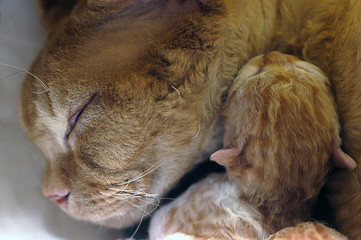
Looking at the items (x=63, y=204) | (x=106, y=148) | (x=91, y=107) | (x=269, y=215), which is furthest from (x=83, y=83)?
(x=269, y=215)

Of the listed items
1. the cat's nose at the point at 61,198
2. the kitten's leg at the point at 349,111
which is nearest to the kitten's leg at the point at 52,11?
the cat's nose at the point at 61,198

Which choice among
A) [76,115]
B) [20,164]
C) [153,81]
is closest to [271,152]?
[153,81]

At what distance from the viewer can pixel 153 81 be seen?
97 cm

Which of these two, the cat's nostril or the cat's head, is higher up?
the cat's head

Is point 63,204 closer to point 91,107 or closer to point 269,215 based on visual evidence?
point 91,107

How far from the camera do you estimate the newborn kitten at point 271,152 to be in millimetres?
907

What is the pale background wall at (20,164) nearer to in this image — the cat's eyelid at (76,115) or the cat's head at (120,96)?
the cat's head at (120,96)

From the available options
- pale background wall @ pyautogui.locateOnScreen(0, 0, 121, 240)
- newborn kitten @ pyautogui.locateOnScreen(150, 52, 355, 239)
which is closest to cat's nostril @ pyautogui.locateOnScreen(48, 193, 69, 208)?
pale background wall @ pyautogui.locateOnScreen(0, 0, 121, 240)

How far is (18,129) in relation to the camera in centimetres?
132

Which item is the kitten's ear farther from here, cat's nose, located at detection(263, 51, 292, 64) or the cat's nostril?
the cat's nostril

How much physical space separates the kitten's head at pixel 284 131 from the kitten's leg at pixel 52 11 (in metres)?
0.72

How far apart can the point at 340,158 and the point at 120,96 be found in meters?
0.58

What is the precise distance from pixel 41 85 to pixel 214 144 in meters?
0.54

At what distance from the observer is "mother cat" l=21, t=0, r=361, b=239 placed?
0.96 meters
